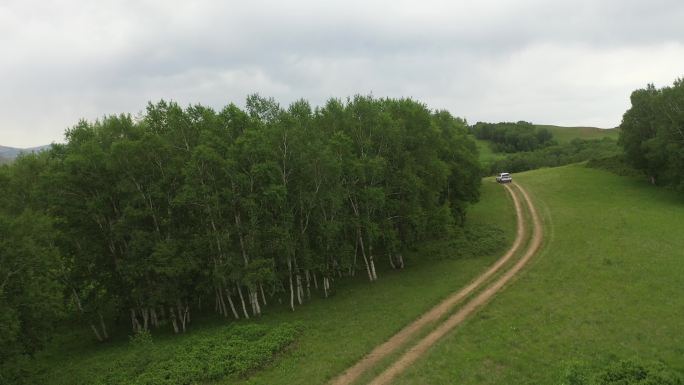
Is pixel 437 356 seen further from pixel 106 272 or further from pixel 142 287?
pixel 106 272

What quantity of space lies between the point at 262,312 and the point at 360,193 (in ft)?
42.7

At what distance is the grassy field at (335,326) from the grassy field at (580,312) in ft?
14.0

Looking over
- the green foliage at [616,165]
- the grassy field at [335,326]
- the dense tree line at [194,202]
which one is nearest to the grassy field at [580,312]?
the grassy field at [335,326]

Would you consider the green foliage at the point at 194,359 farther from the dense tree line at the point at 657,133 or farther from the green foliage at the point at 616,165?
the green foliage at the point at 616,165

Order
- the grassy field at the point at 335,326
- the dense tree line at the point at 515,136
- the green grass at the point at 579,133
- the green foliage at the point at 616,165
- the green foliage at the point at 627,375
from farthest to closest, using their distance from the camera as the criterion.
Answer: the green grass at the point at 579,133, the dense tree line at the point at 515,136, the green foliage at the point at 616,165, the grassy field at the point at 335,326, the green foliage at the point at 627,375

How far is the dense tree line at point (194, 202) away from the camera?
30.4 m

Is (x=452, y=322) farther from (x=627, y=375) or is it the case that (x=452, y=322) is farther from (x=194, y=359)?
(x=194, y=359)

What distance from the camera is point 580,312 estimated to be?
2631cm

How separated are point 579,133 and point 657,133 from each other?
135 m

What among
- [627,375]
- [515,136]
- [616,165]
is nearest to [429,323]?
[627,375]

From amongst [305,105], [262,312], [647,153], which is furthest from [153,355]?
[647,153]

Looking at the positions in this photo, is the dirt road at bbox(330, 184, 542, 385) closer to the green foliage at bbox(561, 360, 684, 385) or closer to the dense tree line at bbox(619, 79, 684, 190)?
the green foliage at bbox(561, 360, 684, 385)

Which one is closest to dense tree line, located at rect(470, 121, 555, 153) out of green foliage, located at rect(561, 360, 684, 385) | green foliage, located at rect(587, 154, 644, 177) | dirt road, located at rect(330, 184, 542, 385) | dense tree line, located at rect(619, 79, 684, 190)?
green foliage, located at rect(587, 154, 644, 177)

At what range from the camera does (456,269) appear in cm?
3856
